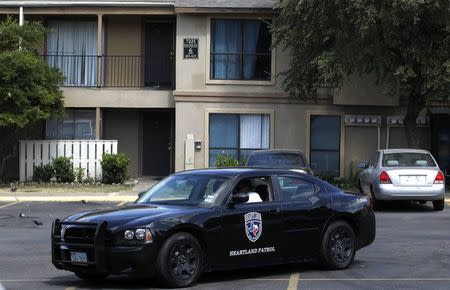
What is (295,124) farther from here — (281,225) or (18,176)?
(281,225)

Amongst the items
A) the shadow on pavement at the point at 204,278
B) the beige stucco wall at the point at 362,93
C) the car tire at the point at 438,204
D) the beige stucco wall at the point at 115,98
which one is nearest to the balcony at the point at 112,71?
the beige stucco wall at the point at 115,98

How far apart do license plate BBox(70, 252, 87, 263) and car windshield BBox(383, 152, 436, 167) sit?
10713mm

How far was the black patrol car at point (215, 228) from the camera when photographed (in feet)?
26.0

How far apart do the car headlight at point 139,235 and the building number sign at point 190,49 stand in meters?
17.4

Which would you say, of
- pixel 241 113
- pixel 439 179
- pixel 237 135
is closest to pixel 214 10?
pixel 241 113

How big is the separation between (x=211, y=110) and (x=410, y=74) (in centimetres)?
753

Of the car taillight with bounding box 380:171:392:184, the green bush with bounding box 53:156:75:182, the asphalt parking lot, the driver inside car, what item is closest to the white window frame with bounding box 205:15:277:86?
the green bush with bounding box 53:156:75:182

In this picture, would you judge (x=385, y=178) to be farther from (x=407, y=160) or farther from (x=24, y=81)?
(x=24, y=81)

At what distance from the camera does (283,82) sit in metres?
24.1

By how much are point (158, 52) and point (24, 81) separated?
6.01 meters

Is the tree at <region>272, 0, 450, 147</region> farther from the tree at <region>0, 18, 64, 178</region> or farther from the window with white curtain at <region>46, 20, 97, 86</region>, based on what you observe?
the tree at <region>0, 18, 64, 178</region>

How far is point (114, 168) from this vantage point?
23.8 m

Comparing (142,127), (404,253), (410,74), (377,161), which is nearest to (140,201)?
(404,253)

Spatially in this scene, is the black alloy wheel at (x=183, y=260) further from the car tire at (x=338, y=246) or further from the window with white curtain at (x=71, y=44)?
the window with white curtain at (x=71, y=44)
